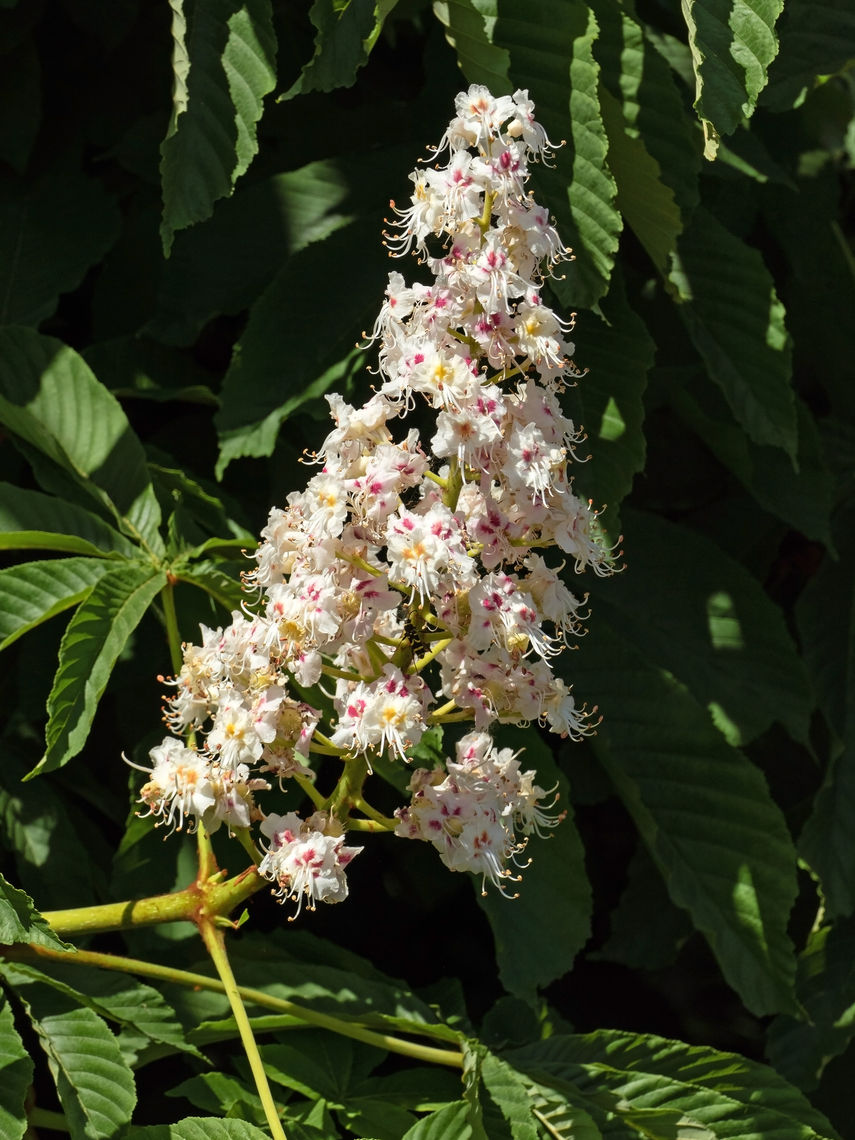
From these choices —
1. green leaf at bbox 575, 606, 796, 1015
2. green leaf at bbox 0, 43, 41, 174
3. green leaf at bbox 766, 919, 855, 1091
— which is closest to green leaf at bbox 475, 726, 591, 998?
green leaf at bbox 575, 606, 796, 1015

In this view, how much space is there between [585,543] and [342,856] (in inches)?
14.5

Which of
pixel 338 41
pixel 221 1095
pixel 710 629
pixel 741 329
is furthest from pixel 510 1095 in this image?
pixel 338 41

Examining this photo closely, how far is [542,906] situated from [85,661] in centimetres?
68

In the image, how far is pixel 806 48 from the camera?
1875mm

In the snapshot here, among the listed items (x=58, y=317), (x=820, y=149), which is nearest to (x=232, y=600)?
(x=58, y=317)

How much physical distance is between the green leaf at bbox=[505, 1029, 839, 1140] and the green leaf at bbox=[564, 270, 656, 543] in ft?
2.05

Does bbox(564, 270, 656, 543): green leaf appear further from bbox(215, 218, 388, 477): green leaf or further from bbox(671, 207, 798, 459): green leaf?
bbox(215, 218, 388, 477): green leaf

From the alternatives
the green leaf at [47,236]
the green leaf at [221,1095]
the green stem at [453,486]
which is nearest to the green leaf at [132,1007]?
the green leaf at [221,1095]

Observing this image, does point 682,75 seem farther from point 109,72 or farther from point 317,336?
point 109,72

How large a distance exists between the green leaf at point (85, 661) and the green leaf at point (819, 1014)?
1175 mm

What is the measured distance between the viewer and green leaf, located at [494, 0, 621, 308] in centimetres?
153

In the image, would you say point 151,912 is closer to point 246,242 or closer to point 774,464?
point 246,242

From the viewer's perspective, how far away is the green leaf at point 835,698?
6.56ft

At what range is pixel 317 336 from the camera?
73.2 inches
